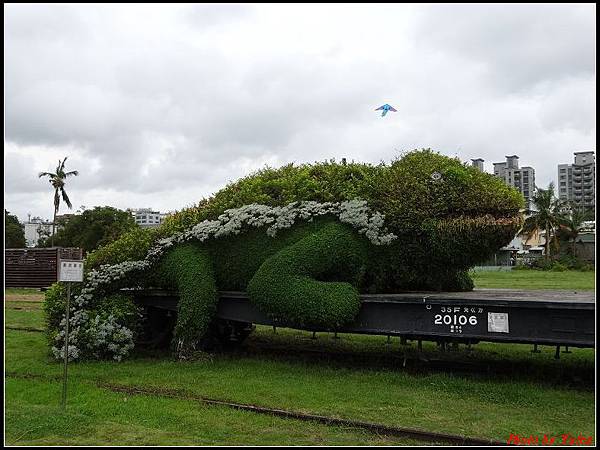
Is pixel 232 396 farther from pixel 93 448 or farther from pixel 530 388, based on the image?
pixel 530 388

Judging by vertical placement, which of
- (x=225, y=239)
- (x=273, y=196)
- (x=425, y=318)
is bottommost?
(x=425, y=318)

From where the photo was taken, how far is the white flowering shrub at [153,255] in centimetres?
932

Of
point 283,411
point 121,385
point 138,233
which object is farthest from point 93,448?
point 138,233

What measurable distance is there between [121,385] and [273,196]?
396 cm

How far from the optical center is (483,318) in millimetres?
7738

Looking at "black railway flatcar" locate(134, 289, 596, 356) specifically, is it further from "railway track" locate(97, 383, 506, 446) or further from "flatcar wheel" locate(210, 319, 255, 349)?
"railway track" locate(97, 383, 506, 446)

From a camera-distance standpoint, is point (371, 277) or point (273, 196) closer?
point (371, 277)

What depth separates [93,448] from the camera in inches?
209

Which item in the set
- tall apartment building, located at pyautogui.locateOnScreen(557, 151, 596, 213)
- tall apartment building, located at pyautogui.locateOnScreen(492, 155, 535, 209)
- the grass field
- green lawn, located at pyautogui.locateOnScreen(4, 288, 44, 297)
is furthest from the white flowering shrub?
tall apartment building, located at pyautogui.locateOnScreen(557, 151, 596, 213)

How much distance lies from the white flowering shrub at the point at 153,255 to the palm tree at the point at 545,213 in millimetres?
43159

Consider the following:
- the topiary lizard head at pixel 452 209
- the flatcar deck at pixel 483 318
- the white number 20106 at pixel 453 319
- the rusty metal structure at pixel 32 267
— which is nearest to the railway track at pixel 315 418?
the flatcar deck at pixel 483 318

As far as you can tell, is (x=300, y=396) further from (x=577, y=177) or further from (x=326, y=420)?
(x=577, y=177)

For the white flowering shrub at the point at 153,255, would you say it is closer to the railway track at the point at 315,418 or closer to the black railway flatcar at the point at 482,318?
the black railway flatcar at the point at 482,318

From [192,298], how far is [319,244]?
2.34m
